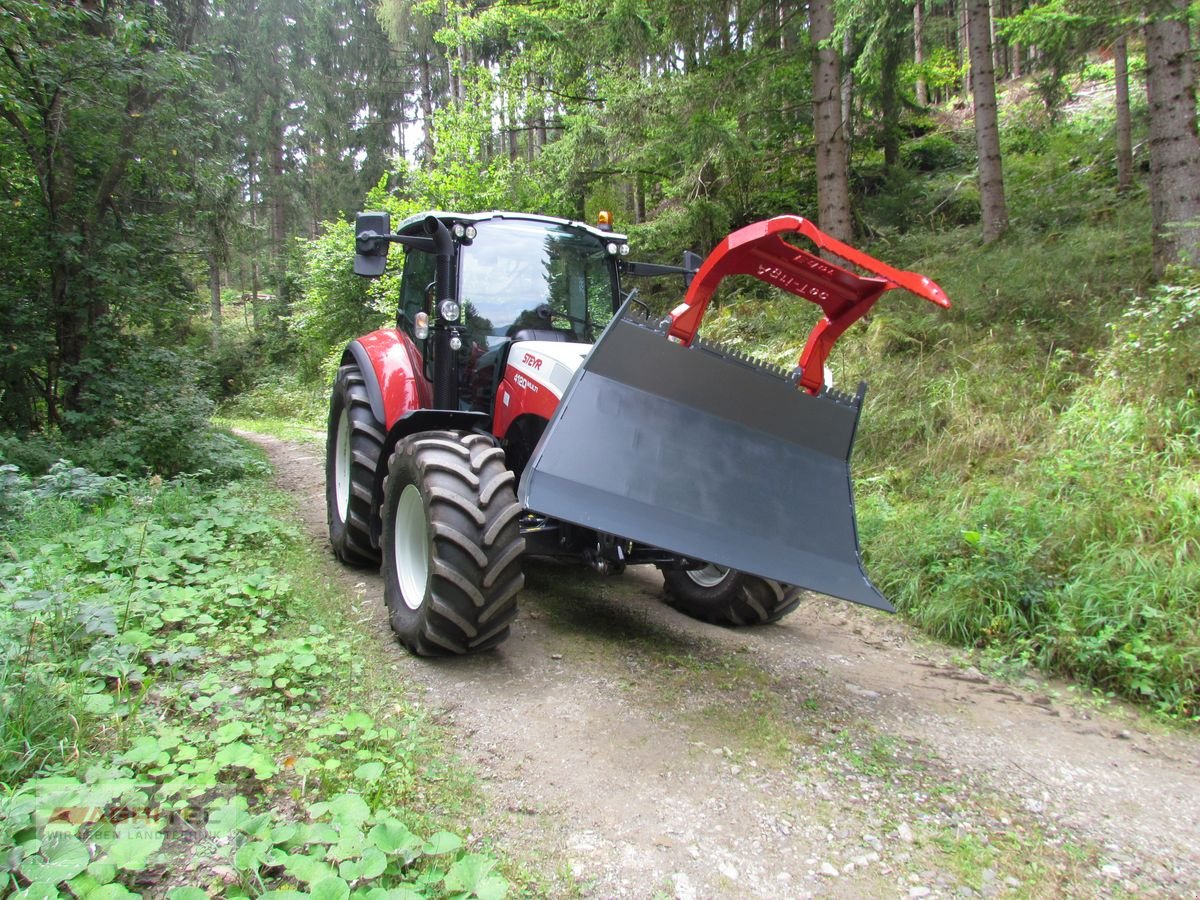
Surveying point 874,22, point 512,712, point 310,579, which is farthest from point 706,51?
point 512,712

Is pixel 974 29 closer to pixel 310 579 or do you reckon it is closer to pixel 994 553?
pixel 994 553

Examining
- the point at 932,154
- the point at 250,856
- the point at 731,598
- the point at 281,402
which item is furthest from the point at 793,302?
the point at 281,402

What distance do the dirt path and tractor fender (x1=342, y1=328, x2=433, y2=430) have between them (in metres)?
1.19

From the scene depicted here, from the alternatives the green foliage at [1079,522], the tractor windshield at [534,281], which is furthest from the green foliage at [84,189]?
the green foliage at [1079,522]

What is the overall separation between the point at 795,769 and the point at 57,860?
2.18 m

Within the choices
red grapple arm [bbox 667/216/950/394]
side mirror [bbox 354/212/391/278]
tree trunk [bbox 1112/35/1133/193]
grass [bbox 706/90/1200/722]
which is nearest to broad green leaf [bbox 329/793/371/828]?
red grapple arm [bbox 667/216/950/394]

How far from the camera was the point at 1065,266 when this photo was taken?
24.1 feet

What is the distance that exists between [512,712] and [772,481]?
145 centimetres

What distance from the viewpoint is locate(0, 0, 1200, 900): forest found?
3.92 metres

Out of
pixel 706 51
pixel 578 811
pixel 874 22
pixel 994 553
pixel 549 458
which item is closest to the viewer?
pixel 578 811

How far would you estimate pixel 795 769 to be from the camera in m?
2.65

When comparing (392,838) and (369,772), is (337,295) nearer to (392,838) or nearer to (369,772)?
(369,772)

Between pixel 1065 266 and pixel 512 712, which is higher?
pixel 1065 266

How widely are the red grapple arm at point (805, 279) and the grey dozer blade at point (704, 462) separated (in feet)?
0.49
